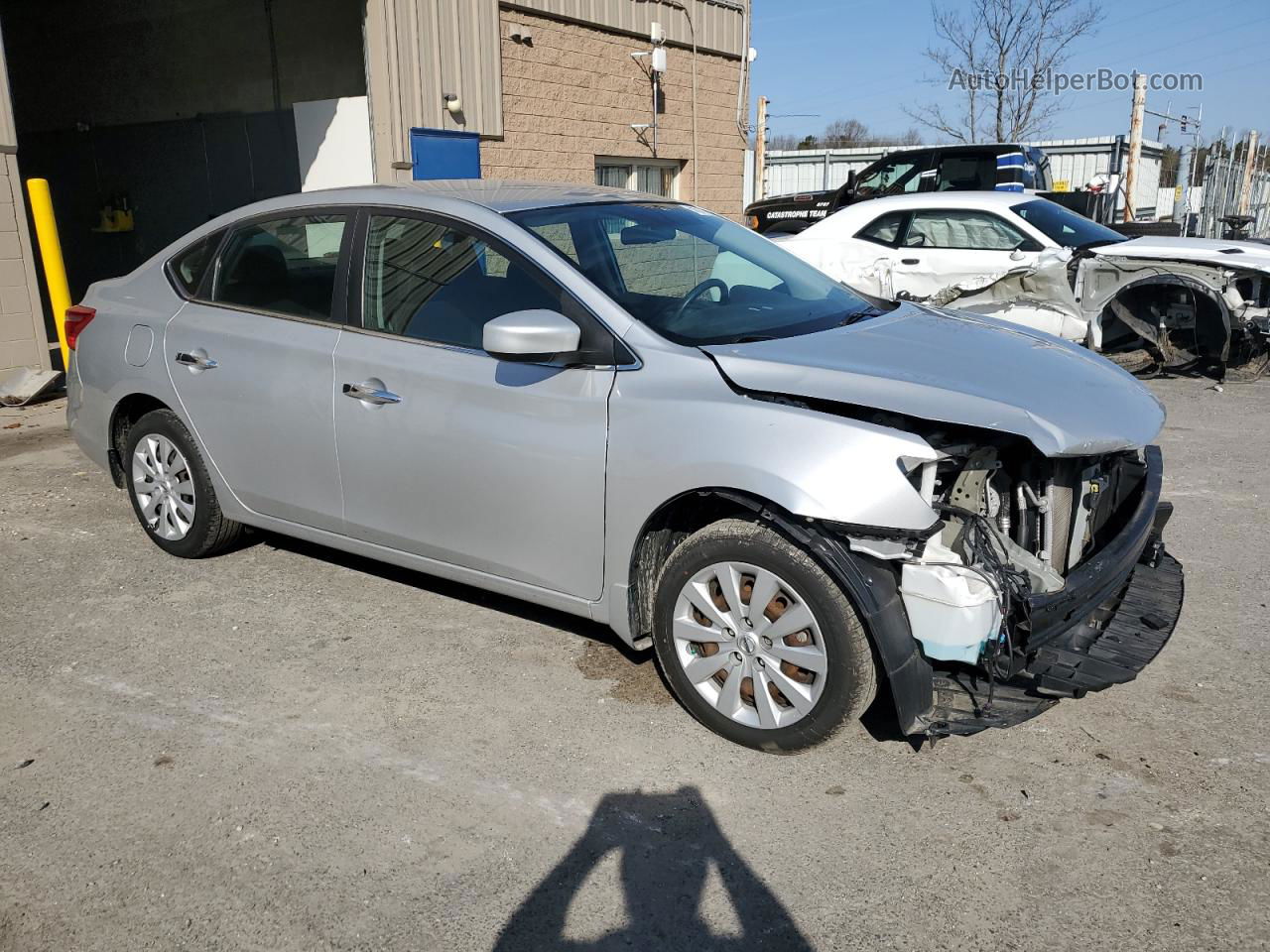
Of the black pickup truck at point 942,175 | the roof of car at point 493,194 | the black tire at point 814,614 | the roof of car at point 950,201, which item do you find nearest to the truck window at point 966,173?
the black pickup truck at point 942,175

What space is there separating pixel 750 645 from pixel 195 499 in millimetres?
2912

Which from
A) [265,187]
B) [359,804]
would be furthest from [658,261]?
[265,187]

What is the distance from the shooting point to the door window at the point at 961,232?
983 centimetres

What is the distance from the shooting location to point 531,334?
343 centimetres

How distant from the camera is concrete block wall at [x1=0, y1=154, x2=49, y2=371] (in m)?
8.56

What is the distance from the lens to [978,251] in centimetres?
980

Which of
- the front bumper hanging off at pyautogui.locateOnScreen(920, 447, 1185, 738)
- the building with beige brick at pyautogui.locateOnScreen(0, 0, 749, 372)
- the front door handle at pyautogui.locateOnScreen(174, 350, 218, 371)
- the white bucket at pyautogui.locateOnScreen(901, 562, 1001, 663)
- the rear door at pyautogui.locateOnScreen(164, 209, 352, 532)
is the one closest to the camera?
the white bucket at pyautogui.locateOnScreen(901, 562, 1001, 663)

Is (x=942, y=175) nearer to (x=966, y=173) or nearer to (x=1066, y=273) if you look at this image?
(x=966, y=173)

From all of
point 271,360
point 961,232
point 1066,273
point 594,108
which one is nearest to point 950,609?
point 271,360

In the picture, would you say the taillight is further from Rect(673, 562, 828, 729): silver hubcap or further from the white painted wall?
the white painted wall

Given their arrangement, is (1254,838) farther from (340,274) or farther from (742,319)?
(340,274)

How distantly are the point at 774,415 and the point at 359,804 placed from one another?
67.5 inches

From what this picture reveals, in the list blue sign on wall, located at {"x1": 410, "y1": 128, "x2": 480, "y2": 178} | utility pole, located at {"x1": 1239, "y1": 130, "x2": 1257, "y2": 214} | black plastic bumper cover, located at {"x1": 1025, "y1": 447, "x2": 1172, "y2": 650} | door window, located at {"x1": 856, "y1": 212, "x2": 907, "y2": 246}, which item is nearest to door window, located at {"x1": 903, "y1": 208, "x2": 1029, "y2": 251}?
door window, located at {"x1": 856, "y1": 212, "x2": 907, "y2": 246}

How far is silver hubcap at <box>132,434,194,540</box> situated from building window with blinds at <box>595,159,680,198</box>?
8.88 metres
